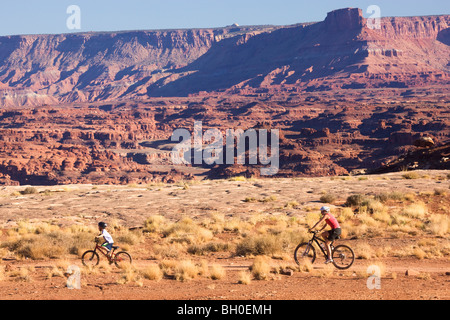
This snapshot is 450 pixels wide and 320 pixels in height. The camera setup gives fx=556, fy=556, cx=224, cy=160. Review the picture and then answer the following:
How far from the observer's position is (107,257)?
1380cm

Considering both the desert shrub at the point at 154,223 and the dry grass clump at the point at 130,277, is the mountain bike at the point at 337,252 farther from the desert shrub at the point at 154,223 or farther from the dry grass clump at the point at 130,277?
the desert shrub at the point at 154,223

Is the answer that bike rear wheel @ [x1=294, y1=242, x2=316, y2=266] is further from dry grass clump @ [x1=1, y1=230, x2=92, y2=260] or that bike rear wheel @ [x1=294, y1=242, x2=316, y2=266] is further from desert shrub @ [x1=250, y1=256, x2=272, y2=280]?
dry grass clump @ [x1=1, y1=230, x2=92, y2=260]

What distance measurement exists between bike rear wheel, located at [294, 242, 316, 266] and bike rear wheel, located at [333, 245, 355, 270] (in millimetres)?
575

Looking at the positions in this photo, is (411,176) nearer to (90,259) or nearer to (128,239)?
(128,239)

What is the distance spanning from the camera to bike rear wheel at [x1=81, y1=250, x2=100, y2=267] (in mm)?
13938

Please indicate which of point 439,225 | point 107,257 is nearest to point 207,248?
point 107,257

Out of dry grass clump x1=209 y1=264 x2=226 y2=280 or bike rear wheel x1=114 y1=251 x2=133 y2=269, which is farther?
bike rear wheel x1=114 y1=251 x2=133 y2=269

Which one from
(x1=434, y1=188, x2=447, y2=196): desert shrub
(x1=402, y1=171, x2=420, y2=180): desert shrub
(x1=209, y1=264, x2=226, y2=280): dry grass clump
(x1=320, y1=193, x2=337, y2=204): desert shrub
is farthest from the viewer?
(x1=402, y1=171, x2=420, y2=180): desert shrub

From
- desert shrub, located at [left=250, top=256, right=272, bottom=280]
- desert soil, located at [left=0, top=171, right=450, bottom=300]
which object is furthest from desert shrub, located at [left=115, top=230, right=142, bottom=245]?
desert shrub, located at [left=250, top=256, right=272, bottom=280]

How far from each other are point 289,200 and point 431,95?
174 m

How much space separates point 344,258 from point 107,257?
5750mm

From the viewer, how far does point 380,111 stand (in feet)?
452

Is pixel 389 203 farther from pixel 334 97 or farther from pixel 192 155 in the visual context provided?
pixel 334 97
